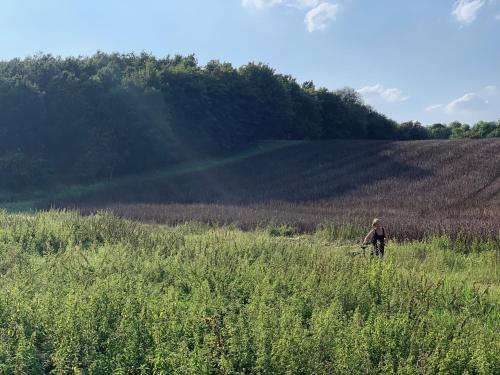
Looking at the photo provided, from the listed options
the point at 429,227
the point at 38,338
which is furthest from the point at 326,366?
the point at 429,227

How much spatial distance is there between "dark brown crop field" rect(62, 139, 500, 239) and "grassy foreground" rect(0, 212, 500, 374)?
8.39 metres

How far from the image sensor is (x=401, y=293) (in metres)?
8.28

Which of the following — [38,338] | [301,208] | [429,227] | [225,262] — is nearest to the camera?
[38,338]

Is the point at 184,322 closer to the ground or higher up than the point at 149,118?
closer to the ground

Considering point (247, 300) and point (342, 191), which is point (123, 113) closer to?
point (342, 191)

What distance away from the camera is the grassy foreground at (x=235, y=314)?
569 cm

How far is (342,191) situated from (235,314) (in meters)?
26.8

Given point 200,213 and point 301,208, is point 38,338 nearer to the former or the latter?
point 200,213

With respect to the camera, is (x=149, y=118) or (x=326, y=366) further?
(x=149, y=118)

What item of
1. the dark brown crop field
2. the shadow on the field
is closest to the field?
the dark brown crop field

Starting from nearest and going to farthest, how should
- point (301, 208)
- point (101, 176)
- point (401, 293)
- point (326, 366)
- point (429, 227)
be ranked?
point (326, 366), point (401, 293), point (429, 227), point (301, 208), point (101, 176)

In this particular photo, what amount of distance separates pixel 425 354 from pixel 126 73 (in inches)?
1699

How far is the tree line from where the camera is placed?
36344mm

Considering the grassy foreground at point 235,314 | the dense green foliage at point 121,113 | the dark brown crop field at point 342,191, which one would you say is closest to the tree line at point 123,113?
the dense green foliage at point 121,113
